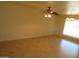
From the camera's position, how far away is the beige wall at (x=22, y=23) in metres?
1.11

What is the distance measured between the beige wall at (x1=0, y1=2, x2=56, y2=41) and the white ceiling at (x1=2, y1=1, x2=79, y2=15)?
4cm

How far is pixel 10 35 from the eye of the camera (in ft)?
3.62

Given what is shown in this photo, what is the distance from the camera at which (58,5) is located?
1.12m

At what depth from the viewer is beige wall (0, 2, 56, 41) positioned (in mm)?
1105

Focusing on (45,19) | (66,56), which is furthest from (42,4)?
(66,56)

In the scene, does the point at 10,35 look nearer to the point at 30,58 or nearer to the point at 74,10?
the point at 30,58

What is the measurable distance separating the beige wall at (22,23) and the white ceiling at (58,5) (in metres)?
0.04

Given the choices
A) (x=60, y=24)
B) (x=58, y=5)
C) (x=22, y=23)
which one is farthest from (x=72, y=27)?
(x=22, y=23)

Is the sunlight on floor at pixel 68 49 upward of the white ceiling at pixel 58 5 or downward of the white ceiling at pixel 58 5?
downward

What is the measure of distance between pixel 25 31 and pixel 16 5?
0.23 m

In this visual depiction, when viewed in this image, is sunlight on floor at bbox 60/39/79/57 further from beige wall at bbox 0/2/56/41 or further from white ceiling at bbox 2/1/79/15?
white ceiling at bbox 2/1/79/15

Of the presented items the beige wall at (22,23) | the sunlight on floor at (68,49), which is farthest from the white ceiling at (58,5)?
the sunlight on floor at (68,49)

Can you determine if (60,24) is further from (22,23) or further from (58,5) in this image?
(22,23)

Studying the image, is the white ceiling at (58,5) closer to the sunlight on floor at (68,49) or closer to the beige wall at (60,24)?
the beige wall at (60,24)
